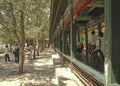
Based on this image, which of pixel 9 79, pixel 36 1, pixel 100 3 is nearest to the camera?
pixel 100 3

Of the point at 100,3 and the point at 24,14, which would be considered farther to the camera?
the point at 24,14

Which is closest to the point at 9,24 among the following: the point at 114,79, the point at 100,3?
the point at 100,3

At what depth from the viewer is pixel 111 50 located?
5.45 meters

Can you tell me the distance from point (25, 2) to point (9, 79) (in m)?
4.45

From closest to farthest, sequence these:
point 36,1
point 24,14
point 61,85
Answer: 1. point 61,85
2. point 36,1
3. point 24,14

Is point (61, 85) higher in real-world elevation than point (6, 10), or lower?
lower

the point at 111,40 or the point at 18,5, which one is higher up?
the point at 18,5

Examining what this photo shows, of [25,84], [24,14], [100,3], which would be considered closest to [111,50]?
[100,3]

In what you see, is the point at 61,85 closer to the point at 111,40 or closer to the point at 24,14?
the point at 111,40

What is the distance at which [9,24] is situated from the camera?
20.1 m

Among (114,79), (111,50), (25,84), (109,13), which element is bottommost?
(25,84)

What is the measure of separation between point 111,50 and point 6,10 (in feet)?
48.0

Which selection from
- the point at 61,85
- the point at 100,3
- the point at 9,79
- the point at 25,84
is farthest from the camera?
the point at 9,79

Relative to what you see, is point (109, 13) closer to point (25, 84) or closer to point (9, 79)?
point (25, 84)
